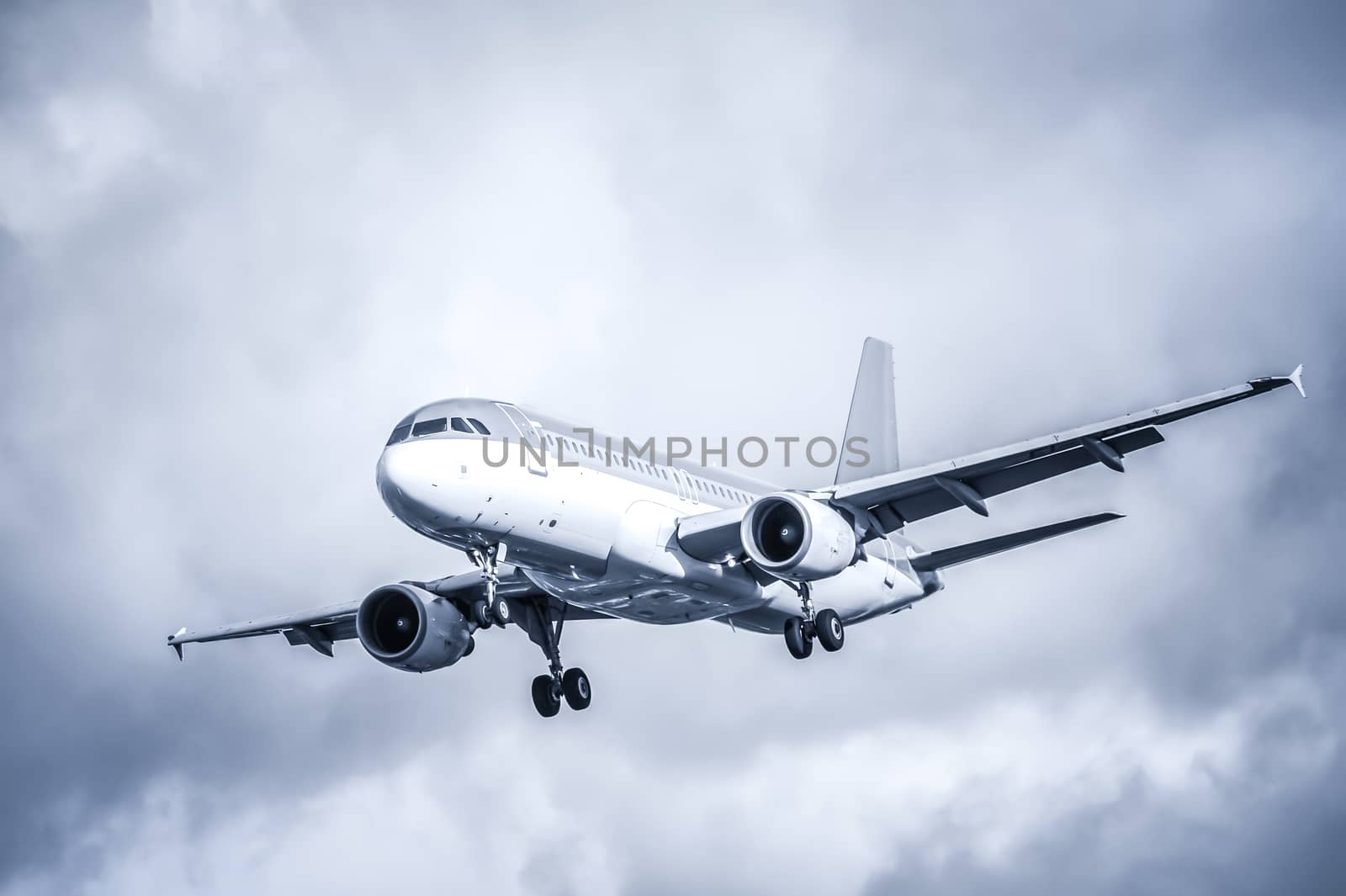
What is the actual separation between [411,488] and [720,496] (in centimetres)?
1019

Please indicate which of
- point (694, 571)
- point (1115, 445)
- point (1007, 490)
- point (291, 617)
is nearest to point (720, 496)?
point (694, 571)

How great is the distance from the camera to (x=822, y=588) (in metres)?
38.9

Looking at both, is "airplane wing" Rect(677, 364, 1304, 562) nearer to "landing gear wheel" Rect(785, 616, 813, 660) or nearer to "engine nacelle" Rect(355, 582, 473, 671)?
"landing gear wheel" Rect(785, 616, 813, 660)

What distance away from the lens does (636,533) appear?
108 feet

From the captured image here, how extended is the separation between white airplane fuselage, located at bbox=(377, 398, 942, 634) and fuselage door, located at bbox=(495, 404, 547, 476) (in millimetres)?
27

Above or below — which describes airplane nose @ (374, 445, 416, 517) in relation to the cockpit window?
below

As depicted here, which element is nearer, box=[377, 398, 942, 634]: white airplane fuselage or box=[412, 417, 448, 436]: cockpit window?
box=[377, 398, 942, 634]: white airplane fuselage

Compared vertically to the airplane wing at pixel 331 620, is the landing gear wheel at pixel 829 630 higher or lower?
lower

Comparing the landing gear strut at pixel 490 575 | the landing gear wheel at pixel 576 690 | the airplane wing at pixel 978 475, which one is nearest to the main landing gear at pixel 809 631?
the airplane wing at pixel 978 475

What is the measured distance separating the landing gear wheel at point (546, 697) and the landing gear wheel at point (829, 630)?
6.88m

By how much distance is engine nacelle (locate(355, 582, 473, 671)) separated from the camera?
125 ft

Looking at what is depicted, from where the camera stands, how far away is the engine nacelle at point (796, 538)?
1320 inches

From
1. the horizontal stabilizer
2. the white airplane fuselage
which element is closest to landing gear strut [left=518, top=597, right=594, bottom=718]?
the white airplane fuselage

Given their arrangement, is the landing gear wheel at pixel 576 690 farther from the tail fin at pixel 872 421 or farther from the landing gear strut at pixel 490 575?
the tail fin at pixel 872 421
